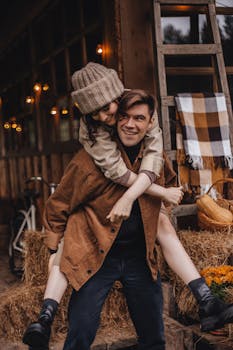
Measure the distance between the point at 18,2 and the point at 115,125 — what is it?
235 inches

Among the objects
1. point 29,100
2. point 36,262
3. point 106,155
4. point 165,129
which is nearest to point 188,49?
point 165,129

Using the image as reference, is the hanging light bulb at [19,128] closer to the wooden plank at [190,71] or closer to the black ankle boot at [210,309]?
the wooden plank at [190,71]

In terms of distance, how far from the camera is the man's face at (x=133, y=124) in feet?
9.01

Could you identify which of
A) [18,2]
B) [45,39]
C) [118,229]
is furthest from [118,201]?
[18,2]

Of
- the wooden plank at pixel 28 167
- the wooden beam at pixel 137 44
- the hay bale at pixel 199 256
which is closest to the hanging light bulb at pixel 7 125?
the wooden plank at pixel 28 167

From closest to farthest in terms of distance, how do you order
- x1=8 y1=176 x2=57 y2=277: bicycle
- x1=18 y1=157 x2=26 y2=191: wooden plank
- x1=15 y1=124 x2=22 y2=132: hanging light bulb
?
x1=8 y1=176 x2=57 y2=277: bicycle
x1=18 y1=157 x2=26 y2=191: wooden plank
x1=15 y1=124 x2=22 y2=132: hanging light bulb

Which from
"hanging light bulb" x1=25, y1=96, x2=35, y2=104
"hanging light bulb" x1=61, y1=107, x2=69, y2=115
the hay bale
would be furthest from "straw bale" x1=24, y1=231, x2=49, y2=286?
"hanging light bulb" x1=25, y1=96, x2=35, y2=104

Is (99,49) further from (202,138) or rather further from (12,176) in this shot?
Answer: (12,176)

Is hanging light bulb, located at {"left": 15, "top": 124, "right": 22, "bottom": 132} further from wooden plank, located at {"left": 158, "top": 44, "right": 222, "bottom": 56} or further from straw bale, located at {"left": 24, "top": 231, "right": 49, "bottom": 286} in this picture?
wooden plank, located at {"left": 158, "top": 44, "right": 222, "bottom": 56}

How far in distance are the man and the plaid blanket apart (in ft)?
5.88

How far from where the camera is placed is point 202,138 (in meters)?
4.74

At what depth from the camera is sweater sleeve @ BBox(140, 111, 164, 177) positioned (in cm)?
281

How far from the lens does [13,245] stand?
21.9ft

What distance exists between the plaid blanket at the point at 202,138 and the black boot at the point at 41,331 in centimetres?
236
